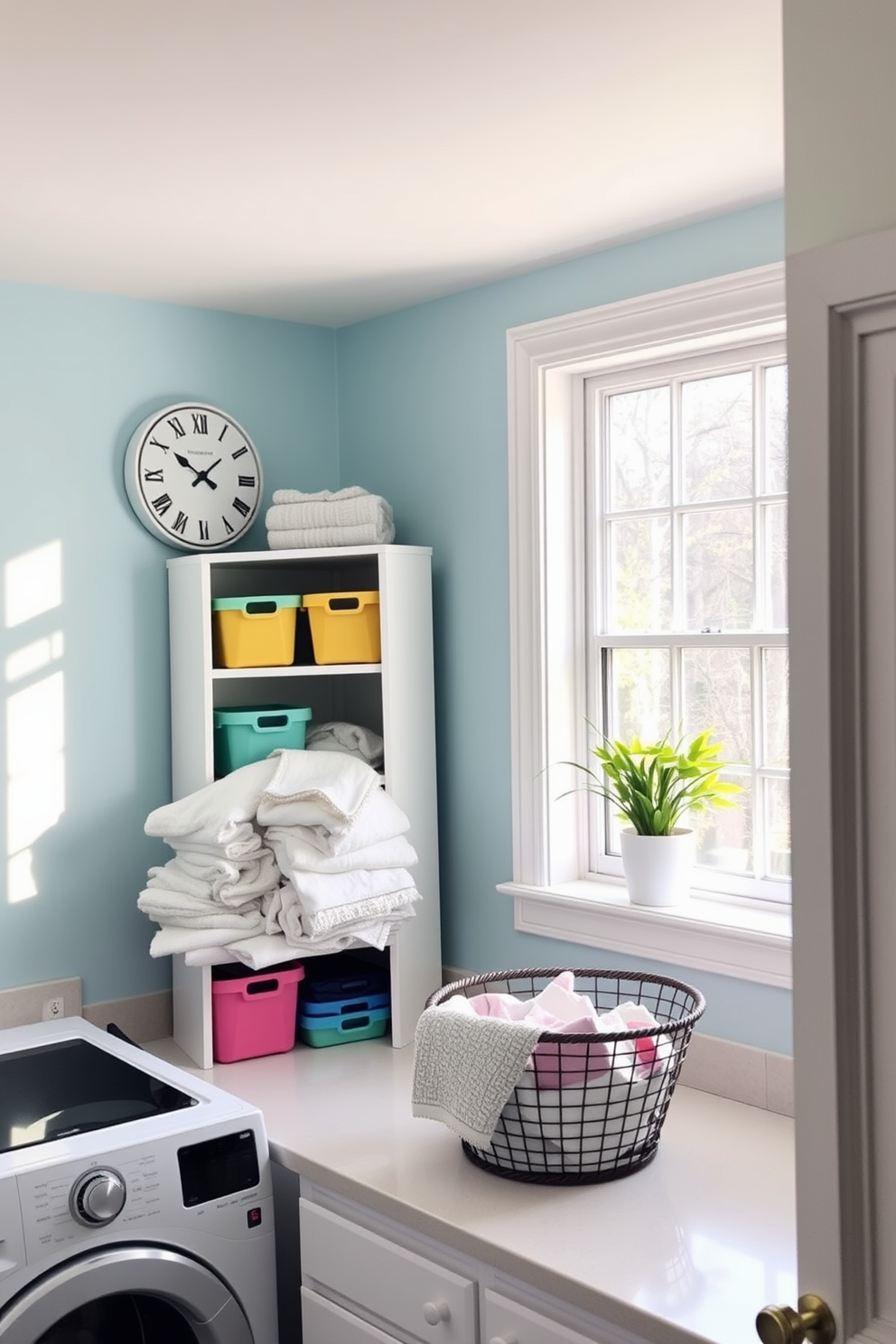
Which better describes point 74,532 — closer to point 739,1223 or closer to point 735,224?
point 735,224

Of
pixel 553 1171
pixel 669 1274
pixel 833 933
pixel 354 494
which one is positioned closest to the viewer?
pixel 833 933

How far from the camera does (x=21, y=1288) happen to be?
75.5 inches

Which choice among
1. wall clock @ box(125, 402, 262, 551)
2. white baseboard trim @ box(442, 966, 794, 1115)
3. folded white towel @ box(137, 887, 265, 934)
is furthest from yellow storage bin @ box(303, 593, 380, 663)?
white baseboard trim @ box(442, 966, 794, 1115)

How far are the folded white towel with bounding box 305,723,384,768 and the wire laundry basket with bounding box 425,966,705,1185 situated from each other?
3.40 ft

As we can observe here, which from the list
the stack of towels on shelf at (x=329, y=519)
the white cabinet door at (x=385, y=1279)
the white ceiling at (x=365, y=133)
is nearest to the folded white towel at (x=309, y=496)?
the stack of towels on shelf at (x=329, y=519)

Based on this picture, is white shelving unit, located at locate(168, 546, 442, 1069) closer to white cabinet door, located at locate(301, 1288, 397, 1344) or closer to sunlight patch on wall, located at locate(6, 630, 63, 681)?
sunlight patch on wall, located at locate(6, 630, 63, 681)

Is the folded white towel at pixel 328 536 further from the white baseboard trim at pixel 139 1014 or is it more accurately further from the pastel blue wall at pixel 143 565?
the white baseboard trim at pixel 139 1014

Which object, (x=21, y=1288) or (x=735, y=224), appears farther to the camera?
(x=735, y=224)

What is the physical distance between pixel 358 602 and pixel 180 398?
69cm

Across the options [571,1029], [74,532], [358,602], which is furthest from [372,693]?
[571,1029]

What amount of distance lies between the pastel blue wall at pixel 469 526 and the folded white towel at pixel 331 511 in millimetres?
186

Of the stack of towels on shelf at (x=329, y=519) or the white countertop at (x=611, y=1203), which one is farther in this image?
the stack of towels on shelf at (x=329, y=519)

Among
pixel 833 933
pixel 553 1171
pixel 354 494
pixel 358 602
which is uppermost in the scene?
pixel 354 494

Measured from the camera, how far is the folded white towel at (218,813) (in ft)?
8.54
